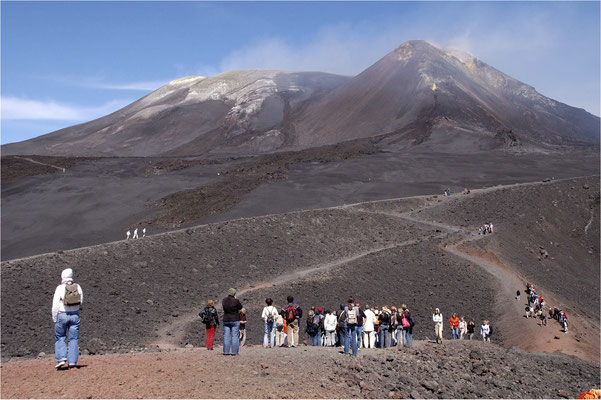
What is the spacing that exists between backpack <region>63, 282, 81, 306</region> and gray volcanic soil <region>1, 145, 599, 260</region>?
29523 mm

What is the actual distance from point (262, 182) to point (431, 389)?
4602cm

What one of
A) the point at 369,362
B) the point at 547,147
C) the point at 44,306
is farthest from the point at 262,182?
the point at 547,147

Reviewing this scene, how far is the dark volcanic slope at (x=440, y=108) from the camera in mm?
96375

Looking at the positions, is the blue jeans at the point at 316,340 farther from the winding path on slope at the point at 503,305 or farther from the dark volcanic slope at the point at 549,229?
the dark volcanic slope at the point at 549,229

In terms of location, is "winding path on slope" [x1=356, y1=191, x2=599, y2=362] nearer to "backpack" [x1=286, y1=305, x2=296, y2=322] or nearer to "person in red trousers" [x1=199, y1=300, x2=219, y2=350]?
"backpack" [x1=286, y1=305, x2=296, y2=322]

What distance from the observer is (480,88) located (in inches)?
5079

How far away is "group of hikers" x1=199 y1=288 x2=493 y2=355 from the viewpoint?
11.5 metres

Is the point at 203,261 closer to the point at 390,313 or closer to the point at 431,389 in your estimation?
the point at 390,313

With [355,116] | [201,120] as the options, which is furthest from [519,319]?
[201,120]

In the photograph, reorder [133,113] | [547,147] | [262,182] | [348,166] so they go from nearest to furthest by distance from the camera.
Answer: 1. [262,182]
2. [348,166]
3. [547,147]
4. [133,113]

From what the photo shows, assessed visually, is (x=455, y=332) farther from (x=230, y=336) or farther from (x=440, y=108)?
(x=440, y=108)

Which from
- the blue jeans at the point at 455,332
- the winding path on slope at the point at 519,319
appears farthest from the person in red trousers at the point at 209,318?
the winding path on slope at the point at 519,319

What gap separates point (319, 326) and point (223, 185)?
42574 mm

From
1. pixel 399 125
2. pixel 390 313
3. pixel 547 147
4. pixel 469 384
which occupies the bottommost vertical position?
pixel 469 384
